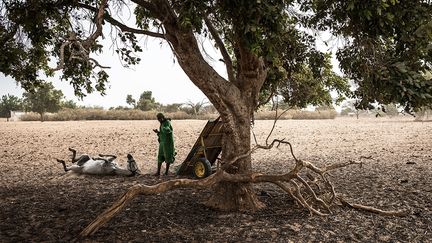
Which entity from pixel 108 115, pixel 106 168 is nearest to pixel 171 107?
pixel 108 115

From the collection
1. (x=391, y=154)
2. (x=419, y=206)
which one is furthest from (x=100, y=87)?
(x=391, y=154)

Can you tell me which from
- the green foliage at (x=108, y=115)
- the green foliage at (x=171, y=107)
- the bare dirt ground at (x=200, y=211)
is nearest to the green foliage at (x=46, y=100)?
the green foliage at (x=108, y=115)

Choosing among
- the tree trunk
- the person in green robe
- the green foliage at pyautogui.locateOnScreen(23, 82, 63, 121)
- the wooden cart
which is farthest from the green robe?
the green foliage at pyautogui.locateOnScreen(23, 82, 63, 121)

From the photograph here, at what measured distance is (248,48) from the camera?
18.9ft

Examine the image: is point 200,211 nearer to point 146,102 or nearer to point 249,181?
point 249,181

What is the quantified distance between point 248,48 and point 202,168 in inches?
232

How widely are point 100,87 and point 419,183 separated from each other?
9799 mm

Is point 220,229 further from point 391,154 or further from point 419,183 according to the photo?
point 391,154

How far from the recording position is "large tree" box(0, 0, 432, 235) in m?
5.64

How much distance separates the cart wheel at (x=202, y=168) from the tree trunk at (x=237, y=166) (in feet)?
9.84

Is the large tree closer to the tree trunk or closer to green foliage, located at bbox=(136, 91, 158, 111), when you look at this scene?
the tree trunk

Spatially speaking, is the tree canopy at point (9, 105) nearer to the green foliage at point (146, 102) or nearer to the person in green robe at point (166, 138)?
the green foliage at point (146, 102)

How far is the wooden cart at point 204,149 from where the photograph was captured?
11.3 metres

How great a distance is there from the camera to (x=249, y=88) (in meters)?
7.79
